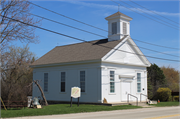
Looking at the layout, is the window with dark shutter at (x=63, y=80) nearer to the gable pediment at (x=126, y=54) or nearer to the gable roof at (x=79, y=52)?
the gable roof at (x=79, y=52)

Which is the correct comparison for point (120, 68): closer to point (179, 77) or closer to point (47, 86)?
point (47, 86)

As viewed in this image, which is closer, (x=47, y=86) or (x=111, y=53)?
(x=111, y=53)

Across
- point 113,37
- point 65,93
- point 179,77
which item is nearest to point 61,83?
point 65,93

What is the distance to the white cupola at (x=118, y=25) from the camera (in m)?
28.5

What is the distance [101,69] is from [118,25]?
714cm

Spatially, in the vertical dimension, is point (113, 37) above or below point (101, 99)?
above

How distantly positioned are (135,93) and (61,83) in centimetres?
937

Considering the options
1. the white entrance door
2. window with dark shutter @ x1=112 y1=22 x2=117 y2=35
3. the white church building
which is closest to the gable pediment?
the white church building

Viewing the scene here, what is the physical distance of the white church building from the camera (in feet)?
82.2

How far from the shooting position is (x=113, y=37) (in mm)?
28984

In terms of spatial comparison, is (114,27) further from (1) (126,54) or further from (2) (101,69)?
(2) (101,69)

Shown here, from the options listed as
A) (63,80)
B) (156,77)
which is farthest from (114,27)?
(156,77)

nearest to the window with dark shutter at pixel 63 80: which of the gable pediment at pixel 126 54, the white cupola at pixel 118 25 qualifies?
the gable pediment at pixel 126 54

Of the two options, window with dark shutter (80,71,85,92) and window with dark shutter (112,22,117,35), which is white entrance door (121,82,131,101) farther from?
window with dark shutter (112,22,117,35)
